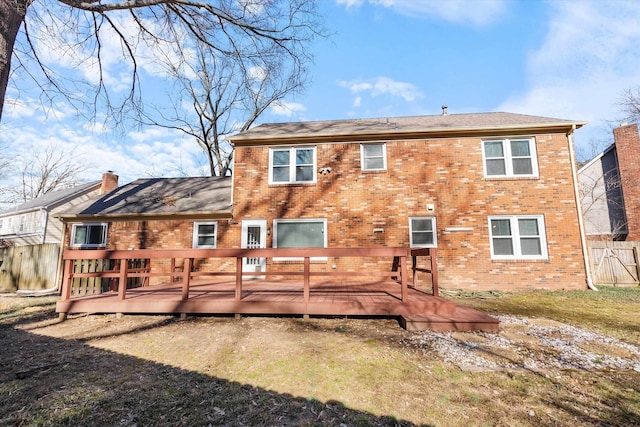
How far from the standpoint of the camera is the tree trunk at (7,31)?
471 centimetres

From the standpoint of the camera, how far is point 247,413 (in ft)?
8.98

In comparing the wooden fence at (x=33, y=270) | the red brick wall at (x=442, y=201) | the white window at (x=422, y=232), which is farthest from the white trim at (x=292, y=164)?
the wooden fence at (x=33, y=270)

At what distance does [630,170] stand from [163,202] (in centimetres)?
2500

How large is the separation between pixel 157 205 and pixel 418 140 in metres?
11.0

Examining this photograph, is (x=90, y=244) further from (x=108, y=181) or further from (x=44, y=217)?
(x=44, y=217)

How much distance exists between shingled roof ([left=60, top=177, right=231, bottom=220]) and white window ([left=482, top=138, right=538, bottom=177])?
10002mm

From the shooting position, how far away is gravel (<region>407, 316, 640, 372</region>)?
3748 millimetres

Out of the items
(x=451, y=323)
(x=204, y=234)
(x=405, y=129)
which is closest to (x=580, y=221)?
(x=405, y=129)

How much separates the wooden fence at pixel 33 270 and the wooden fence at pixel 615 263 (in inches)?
862

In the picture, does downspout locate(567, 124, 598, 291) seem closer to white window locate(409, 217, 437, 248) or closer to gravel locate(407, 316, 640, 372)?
white window locate(409, 217, 437, 248)

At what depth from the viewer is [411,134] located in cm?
1080

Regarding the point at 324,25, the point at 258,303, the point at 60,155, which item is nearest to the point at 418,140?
the point at 324,25

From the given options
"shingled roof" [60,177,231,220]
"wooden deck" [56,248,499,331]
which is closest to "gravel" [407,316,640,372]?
"wooden deck" [56,248,499,331]

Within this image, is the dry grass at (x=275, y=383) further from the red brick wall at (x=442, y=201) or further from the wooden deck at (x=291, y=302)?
the red brick wall at (x=442, y=201)
